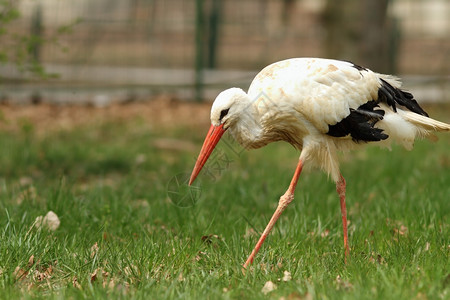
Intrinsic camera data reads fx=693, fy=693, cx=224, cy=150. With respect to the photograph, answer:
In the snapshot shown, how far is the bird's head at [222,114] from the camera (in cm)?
405

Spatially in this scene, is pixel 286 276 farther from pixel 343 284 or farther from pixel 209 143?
pixel 209 143

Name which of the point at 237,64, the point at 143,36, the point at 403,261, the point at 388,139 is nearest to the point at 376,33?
the point at 237,64

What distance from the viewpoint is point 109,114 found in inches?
435

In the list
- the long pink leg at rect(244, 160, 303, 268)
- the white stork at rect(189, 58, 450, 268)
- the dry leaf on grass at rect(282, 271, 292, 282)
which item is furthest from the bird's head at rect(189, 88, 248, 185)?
the dry leaf on grass at rect(282, 271, 292, 282)

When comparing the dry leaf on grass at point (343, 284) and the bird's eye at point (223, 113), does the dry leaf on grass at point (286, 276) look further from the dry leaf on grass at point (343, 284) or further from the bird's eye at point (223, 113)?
the bird's eye at point (223, 113)

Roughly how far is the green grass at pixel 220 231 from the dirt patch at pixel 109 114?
2.52 m

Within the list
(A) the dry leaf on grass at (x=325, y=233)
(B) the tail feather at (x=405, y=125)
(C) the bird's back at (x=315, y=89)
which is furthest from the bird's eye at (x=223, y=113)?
(A) the dry leaf on grass at (x=325, y=233)

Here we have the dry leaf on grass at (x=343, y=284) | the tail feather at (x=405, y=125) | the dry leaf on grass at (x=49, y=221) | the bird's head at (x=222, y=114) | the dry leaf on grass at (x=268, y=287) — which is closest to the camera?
the dry leaf on grass at (x=343, y=284)

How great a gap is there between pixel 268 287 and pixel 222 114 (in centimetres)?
112

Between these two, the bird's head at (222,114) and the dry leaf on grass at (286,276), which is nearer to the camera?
the dry leaf on grass at (286,276)

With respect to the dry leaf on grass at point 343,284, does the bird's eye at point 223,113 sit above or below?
above

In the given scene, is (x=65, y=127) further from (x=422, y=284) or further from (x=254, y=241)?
(x=422, y=284)

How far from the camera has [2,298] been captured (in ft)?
10.8

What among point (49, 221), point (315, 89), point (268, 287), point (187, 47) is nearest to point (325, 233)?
point (315, 89)
